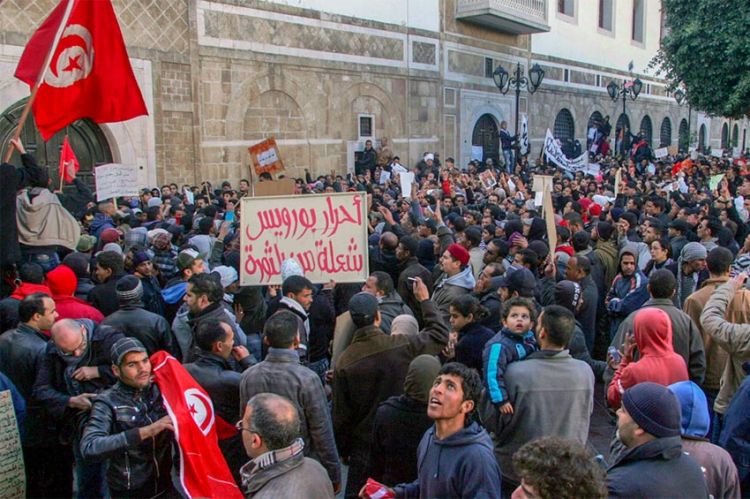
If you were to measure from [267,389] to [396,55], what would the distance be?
18166 mm

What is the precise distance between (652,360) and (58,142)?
1281cm

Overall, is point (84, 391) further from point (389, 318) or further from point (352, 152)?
point (352, 152)

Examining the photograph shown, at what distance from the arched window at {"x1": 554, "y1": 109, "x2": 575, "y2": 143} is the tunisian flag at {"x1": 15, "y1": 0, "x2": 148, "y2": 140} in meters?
24.8

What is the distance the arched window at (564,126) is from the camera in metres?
29.1

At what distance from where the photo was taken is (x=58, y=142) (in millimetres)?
13648

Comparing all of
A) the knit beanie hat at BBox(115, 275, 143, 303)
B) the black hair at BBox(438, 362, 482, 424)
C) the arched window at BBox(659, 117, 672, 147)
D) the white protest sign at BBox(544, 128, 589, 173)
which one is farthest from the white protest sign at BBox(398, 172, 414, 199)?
the arched window at BBox(659, 117, 672, 147)

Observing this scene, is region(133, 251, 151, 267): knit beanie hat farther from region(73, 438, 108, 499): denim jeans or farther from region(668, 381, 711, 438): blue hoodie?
region(668, 381, 711, 438): blue hoodie

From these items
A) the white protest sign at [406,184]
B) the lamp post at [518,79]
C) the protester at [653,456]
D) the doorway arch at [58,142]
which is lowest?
the protester at [653,456]

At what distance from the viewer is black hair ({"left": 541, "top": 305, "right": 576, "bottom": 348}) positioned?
341cm

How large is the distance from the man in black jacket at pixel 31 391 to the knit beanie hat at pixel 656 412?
303 centimetres

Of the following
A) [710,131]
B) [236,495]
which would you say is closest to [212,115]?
[236,495]

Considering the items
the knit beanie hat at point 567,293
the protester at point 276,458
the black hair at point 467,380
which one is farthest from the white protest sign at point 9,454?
the knit beanie hat at point 567,293

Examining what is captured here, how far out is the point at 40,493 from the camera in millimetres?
4070

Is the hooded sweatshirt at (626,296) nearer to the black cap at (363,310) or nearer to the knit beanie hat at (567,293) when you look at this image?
the knit beanie hat at (567,293)
